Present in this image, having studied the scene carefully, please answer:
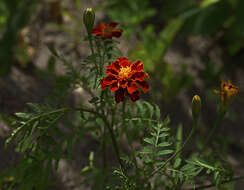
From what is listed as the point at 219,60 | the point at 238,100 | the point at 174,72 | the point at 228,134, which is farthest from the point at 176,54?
the point at 228,134

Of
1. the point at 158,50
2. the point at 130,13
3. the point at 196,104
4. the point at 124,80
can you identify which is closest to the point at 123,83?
the point at 124,80

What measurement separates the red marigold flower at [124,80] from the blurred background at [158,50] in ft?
2.49

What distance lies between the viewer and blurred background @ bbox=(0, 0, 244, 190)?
1.71 m

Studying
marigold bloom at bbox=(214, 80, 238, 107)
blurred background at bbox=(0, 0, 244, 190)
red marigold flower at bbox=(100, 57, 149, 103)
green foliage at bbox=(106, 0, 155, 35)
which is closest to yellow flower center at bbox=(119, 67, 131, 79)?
red marigold flower at bbox=(100, 57, 149, 103)

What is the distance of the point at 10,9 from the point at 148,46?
33.3 inches

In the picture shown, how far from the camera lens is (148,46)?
6.05ft

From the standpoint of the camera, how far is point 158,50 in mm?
1832

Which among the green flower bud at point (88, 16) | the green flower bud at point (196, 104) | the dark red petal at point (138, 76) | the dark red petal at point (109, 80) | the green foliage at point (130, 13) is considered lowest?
the green flower bud at point (196, 104)

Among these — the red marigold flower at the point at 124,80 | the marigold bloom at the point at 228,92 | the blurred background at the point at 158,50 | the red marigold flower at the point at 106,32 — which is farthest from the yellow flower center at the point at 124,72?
the blurred background at the point at 158,50

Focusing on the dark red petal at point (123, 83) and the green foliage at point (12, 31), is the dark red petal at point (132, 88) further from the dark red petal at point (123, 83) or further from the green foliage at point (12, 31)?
the green foliage at point (12, 31)

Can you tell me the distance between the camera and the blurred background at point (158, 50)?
171 centimetres

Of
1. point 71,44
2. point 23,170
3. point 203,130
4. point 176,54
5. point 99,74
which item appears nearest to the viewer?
point 99,74

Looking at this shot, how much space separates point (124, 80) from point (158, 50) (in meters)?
1.08

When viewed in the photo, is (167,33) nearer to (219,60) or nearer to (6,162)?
(219,60)
